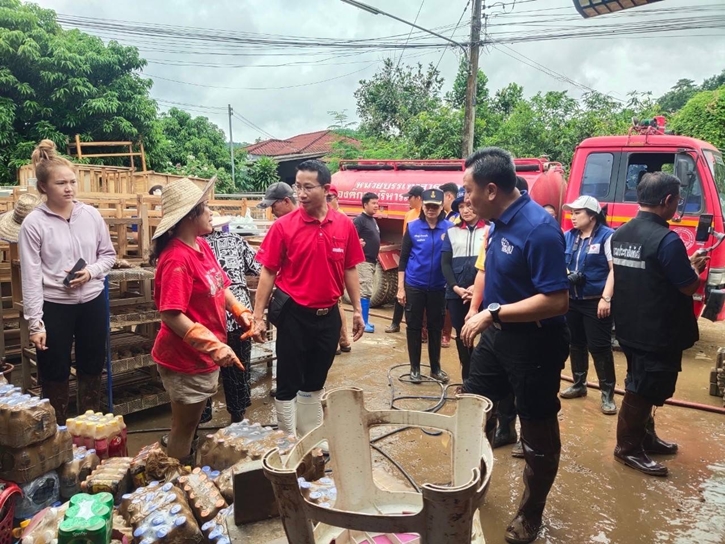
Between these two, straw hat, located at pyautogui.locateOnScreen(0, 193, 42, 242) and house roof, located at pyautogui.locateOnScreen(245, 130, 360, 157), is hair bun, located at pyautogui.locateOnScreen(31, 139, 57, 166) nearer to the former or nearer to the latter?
straw hat, located at pyautogui.locateOnScreen(0, 193, 42, 242)

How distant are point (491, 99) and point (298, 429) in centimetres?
1726

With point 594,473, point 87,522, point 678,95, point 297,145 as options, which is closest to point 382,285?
point 594,473

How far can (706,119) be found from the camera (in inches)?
495

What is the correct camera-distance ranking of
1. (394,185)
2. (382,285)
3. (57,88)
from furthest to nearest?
(57,88) → (394,185) → (382,285)

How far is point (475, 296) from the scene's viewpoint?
3588mm

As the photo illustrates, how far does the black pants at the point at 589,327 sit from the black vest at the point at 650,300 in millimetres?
1053

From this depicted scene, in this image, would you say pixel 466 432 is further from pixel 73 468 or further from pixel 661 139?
pixel 661 139

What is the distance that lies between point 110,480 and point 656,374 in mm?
3126

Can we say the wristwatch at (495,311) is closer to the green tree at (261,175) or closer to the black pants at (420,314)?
the black pants at (420,314)

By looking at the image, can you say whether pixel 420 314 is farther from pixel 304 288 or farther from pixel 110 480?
pixel 110 480

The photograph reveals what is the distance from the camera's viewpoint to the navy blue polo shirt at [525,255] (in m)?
2.36

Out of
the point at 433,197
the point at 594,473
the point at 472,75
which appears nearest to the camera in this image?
the point at 594,473

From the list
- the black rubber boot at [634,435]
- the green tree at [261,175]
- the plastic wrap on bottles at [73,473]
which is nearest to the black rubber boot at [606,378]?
the black rubber boot at [634,435]

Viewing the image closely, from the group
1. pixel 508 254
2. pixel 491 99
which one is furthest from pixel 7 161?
pixel 508 254
